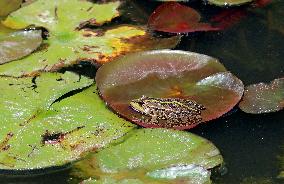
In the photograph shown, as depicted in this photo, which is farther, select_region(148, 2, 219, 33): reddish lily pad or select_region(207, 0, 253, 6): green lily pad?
select_region(207, 0, 253, 6): green lily pad

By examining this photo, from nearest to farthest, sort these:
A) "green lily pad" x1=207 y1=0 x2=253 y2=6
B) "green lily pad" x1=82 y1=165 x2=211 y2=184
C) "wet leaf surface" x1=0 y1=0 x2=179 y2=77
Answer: "green lily pad" x1=82 y1=165 x2=211 y2=184
"wet leaf surface" x1=0 y1=0 x2=179 y2=77
"green lily pad" x1=207 y1=0 x2=253 y2=6

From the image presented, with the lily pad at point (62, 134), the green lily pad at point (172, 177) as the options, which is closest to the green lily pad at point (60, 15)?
the lily pad at point (62, 134)

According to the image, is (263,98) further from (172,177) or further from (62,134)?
(62,134)

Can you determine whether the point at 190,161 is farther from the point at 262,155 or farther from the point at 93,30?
the point at 93,30

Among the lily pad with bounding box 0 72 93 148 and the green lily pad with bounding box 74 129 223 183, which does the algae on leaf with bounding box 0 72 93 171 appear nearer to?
the lily pad with bounding box 0 72 93 148

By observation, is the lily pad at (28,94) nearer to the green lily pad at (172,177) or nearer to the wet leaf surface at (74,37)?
the wet leaf surface at (74,37)

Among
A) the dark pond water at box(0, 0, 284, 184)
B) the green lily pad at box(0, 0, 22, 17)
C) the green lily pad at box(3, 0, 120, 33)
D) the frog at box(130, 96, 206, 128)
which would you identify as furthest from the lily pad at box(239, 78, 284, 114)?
the green lily pad at box(0, 0, 22, 17)

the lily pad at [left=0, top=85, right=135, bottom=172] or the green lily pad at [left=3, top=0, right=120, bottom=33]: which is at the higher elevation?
the green lily pad at [left=3, top=0, right=120, bottom=33]
